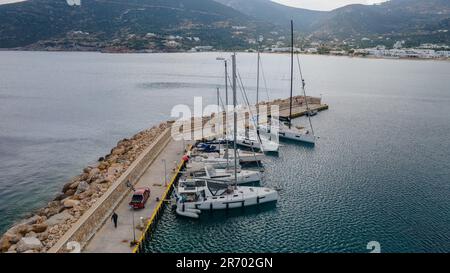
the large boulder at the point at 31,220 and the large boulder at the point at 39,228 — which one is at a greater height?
the large boulder at the point at 39,228

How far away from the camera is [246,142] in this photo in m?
42.9

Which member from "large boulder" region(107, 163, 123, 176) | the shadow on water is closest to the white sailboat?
"large boulder" region(107, 163, 123, 176)

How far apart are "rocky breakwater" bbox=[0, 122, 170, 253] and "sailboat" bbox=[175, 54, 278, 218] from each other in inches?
243

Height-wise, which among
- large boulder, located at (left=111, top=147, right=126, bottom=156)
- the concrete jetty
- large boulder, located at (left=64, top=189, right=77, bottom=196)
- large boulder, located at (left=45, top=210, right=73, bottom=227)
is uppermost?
A: large boulder, located at (left=111, top=147, right=126, bottom=156)

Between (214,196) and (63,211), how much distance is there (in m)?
11.1

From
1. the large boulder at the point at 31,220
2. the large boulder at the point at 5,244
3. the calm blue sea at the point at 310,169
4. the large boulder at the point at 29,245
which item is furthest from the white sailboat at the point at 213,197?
the large boulder at the point at 5,244

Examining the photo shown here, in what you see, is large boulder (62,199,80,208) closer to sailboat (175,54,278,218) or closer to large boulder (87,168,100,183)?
large boulder (87,168,100,183)

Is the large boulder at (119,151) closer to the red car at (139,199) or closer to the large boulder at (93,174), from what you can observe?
the large boulder at (93,174)

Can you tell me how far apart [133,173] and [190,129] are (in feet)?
59.2

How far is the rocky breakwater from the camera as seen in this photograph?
21.4m

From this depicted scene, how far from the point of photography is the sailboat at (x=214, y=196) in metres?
27.0

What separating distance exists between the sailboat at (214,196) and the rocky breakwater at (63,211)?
6.16 m

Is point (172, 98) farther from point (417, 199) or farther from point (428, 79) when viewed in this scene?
point (428, 79)
